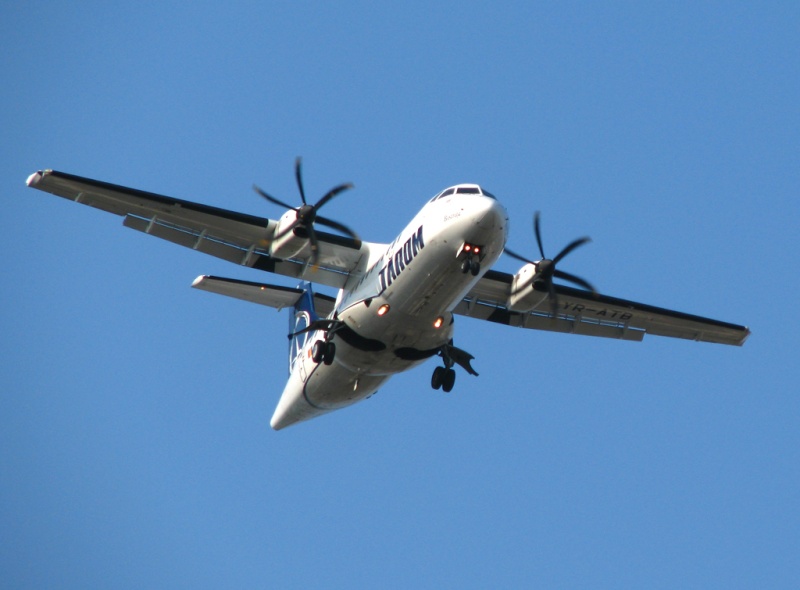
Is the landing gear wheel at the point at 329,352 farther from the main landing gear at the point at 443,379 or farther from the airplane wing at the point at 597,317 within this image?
the airplane wing at the point at 597,317

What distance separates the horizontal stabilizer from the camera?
20625mm

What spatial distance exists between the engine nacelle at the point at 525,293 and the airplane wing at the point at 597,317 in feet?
1.64

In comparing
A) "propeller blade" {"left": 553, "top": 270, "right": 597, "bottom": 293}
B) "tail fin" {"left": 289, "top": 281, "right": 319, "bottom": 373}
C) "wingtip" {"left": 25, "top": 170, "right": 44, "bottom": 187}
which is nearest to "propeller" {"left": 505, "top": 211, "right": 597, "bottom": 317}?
"propeller blade" {"left": 553, "top": 270, "right": 597, "bottom": 293}

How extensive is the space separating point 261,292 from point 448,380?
4201 millimetres

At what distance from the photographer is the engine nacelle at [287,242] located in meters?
19.2

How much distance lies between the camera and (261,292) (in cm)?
2147

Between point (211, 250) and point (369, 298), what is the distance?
12.1ft

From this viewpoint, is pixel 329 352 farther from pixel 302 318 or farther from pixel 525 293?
pixel 525 293

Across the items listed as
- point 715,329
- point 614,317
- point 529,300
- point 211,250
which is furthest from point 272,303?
point 715,329

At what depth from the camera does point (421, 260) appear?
17562 millimetres

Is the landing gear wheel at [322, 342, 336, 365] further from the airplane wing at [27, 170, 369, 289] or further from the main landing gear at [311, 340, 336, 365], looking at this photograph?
the airplane wing at [27, 170, 369, 289]

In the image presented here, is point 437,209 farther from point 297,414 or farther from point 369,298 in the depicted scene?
point 297,414

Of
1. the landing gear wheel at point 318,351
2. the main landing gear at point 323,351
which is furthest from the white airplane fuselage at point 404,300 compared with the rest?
the landing gear wheel at point 318,351

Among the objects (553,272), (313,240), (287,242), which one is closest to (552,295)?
(553,272)
